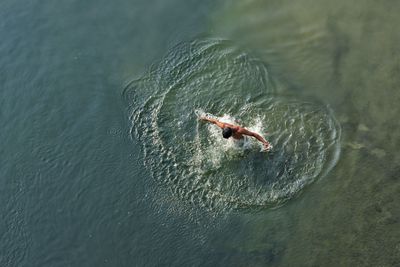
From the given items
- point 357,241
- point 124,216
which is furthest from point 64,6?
point 357,241

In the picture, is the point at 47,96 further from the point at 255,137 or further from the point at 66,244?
the point at 255,137

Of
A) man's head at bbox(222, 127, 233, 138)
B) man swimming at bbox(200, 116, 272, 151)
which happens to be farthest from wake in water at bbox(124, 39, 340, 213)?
man's head at bbox(222, 127, 233, 138)

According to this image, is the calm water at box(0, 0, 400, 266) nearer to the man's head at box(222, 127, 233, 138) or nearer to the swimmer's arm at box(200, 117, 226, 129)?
the swimmer's arm at box(200, 117, 226, 129)

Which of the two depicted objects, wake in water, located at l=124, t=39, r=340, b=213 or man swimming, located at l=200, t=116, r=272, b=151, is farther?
wake in water, located at l=124, t=39, r=340, b=213

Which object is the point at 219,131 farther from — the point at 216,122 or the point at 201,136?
the point at 216,122

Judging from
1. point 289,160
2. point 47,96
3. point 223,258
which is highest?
point 47,96

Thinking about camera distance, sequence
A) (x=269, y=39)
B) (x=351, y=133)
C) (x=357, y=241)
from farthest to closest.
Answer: (x=269, y=39) < (x=351, y=133) < (x=357, y=241)
